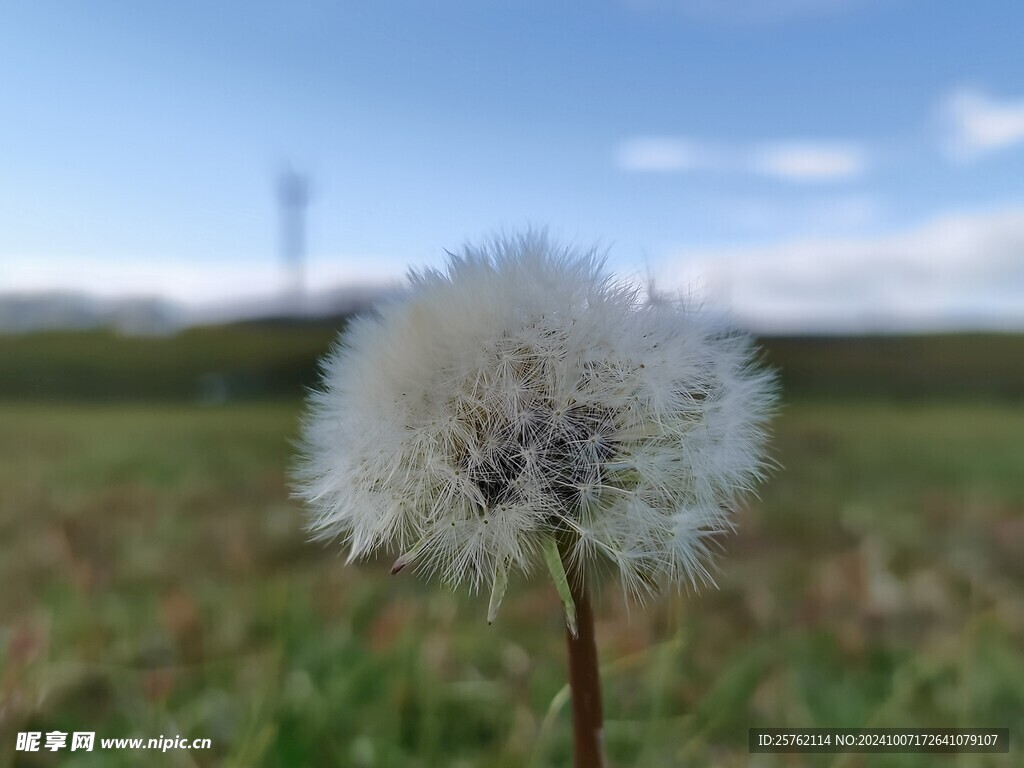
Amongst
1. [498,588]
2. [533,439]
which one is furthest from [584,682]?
[533,439]

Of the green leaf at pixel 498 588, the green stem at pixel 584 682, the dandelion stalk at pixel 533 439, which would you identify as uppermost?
the dandelion stalk at pixel 533 439

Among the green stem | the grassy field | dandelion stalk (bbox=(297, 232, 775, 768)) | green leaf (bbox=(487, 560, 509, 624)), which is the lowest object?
the grassy field

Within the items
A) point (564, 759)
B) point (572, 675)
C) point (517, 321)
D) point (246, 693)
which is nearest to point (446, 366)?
point (517, 321)

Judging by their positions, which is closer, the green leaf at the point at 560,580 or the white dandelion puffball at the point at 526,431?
the green leaf at the point at 560,580

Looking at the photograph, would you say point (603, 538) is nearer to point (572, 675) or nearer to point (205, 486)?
point (572, 675)

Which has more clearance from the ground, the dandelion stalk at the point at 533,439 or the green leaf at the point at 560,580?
the dandelion stalk at the point at 533,439

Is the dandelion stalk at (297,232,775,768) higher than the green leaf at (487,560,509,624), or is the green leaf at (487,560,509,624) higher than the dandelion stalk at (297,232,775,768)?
the dandelion stalk at (297,232,775,768)

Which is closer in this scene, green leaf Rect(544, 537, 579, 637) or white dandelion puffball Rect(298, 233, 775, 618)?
green leaf Rect(544, 537, 579, 637)

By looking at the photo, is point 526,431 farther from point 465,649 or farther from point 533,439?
point 465,649
